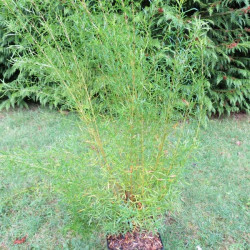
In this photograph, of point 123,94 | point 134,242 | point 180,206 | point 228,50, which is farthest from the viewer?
point 228,50

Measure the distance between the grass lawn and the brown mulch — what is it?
0.31 meters

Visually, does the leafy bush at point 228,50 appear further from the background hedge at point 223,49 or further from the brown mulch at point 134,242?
the brown mulch at point 134,242

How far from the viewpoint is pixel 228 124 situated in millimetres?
4367

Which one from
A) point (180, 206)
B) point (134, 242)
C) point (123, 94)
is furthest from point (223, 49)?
point (134, 242)

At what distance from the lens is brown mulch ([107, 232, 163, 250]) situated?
1.78m

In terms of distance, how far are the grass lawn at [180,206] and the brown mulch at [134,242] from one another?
31 cm

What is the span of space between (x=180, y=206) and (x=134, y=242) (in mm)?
835

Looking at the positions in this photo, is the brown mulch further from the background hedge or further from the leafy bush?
the leafy bush

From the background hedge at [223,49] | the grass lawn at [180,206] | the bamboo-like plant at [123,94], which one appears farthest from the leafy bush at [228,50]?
the bamboo-like plant at [123,94]

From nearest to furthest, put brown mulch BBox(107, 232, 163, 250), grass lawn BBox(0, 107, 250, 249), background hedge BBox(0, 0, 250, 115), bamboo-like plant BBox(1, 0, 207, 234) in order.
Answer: bamboo-like plant BBox(1, 0, 207, 234)
brown mulch BBox(107, 232, 163, 250)
grass lawn BBox(0, 107, 250, 249)
background hedge BBox(0, 0, 250, 115)

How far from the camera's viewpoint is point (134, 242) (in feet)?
5.88

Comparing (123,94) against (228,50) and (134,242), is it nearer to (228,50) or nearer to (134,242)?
(134,242)

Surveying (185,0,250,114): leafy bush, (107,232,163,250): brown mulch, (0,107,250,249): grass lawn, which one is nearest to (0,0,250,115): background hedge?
(185,0,250,114): leafy bush

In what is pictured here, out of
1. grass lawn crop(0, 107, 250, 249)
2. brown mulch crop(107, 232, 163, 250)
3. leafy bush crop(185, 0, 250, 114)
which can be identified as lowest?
grass lawn crop(0, 107, 250, 249)
